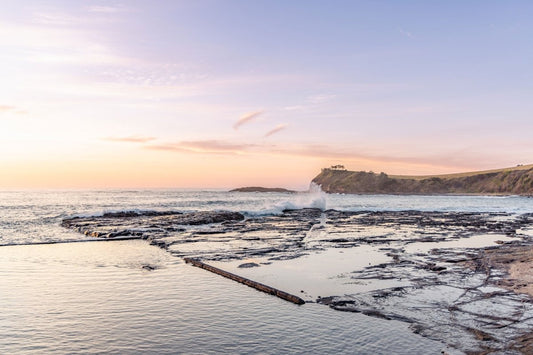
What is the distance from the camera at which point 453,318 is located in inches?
406

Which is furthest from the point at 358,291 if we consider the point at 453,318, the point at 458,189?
the point at 458,189

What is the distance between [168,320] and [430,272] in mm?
11044

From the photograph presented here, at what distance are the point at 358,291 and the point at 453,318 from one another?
3.45 m

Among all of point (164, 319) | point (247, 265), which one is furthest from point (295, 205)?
point (164, 319)

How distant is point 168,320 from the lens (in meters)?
10.4

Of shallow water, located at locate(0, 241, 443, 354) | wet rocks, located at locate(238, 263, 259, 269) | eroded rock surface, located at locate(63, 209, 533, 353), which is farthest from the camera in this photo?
wet rocks, located at locate(238, 263, 259, 269)

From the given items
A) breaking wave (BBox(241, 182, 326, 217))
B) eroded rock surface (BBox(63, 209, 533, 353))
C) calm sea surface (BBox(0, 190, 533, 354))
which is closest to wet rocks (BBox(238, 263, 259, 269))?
eroded rock surface (BBox(63, 209, 533, 353))

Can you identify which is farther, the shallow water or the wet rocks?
the wet rocks

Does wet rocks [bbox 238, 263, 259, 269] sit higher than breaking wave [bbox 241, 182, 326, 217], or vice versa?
breaking wave [bbox 241, 182, 326, 217]

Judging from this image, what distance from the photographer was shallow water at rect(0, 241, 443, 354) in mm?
→ 8672

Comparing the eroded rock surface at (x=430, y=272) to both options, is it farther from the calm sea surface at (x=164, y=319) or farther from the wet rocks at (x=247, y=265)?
the wet rocks at (x=247, y=265)

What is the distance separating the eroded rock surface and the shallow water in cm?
122

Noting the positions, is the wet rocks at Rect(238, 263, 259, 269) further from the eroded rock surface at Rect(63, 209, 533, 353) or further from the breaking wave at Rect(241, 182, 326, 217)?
the breaking wave at Rect(241, 182, 326, 217)

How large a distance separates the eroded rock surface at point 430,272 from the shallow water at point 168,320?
4.00 ft
